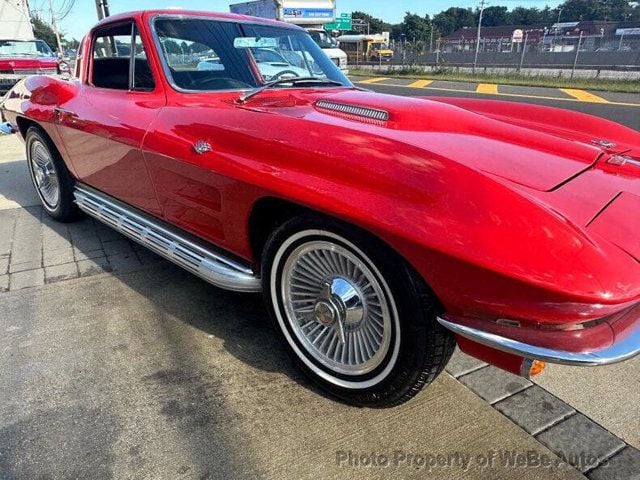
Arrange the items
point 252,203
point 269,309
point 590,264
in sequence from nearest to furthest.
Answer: point 590,264, point 252,203, point 269,309

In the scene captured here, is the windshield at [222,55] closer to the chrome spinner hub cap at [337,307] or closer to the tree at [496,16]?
the chrome spinner hub cap at [337,307]

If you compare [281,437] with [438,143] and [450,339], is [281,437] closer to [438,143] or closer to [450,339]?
[450,339]

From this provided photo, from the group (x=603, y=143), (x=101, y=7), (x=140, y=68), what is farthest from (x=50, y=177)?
(x=101, y=7)

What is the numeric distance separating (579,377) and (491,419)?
0.59 meters

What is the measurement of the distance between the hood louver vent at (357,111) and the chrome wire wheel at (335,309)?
0.67 m

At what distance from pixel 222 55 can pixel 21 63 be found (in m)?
14.4

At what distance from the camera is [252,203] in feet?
6.89

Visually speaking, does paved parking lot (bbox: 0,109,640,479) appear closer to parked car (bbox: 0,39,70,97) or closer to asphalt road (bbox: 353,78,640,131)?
asphalt road (bbox: 353,78,640,131)

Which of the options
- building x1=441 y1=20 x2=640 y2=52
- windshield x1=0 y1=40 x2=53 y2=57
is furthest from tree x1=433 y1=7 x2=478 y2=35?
windshield x1=0 y1=40 x2=53 y2=57

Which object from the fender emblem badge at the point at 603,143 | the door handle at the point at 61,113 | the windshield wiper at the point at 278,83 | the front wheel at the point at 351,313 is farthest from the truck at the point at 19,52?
the fender emblem badge at the point at 603,143

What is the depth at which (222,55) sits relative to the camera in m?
3.01

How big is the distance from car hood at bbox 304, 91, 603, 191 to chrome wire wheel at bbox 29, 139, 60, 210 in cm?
271

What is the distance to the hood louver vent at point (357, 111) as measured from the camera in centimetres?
224

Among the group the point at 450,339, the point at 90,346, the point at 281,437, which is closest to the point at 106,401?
the point at 90,346
